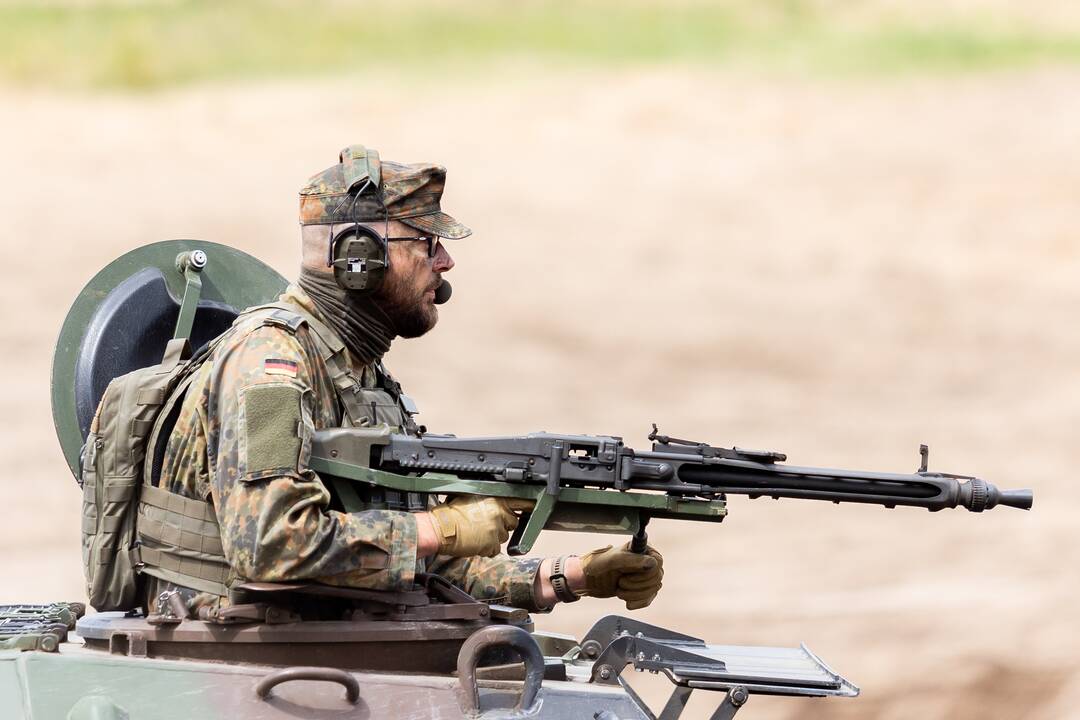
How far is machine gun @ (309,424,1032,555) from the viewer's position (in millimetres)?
6871

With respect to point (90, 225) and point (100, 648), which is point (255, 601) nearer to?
point (100, 648)

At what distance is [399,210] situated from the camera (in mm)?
7379

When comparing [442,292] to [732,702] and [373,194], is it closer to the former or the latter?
[373,194]

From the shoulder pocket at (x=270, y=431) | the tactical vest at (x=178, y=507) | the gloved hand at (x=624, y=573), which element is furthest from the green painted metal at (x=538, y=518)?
the shoulder pocket at (x=270, y=431)

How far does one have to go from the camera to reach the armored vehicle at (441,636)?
6.36 metres

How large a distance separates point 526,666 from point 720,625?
11.9 m

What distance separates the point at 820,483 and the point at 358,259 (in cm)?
183

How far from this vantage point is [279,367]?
22.4ft

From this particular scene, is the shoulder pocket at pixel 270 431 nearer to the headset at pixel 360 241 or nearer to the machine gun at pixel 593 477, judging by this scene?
the machine gun at pixel 593 477

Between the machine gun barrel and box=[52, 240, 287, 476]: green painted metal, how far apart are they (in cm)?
236

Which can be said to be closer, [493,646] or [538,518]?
[493,646]

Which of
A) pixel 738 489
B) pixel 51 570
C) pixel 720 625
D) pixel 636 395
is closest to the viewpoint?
pixel 738 489

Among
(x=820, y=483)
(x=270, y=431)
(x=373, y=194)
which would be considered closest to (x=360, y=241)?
(x=373, y=194)

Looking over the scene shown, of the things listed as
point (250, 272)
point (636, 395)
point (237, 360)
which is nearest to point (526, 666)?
point (237, 360)
